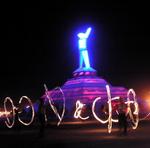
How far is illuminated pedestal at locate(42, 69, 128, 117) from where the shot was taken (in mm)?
77400

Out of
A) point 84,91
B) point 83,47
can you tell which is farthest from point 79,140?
point 83,47

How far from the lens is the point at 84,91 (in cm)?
8300

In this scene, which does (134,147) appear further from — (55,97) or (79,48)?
(79,48)

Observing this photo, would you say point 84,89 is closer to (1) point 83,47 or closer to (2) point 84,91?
(2) point 84,91

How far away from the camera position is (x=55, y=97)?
8181 cm

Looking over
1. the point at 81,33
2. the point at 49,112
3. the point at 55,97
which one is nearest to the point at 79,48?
the point at 81,33

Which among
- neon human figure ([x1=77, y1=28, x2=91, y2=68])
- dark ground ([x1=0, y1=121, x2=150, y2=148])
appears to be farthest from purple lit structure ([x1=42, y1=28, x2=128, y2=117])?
dark ground ([x1=0, y1=121, x2=150, y2=148])

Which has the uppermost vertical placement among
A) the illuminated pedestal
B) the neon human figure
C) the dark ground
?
the neon human figure

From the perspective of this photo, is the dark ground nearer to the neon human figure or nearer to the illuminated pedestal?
the illuminated pedestal

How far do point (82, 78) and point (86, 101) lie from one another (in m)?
18.2

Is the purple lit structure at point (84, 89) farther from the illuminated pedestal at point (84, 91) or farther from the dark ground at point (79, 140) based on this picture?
the dark ground at point (79, 140)

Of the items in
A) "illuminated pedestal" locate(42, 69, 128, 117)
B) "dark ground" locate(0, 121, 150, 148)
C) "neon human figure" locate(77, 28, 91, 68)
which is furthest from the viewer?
"neon human figure" locate(77, 28, 91, 68)

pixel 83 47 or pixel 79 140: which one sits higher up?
pixel 83 47

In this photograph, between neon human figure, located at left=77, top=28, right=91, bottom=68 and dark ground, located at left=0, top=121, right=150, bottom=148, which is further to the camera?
neon human figure, located at left=77, top=28, right=91, bottom=68
